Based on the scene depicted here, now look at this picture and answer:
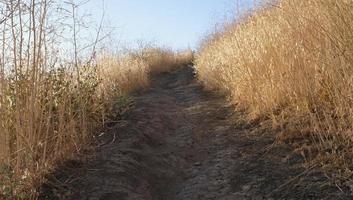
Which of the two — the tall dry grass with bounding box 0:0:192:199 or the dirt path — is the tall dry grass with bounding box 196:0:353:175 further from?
the tall dry grass with bounding box 0:0:192:199

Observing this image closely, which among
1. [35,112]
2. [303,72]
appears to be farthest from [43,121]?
[303,72]

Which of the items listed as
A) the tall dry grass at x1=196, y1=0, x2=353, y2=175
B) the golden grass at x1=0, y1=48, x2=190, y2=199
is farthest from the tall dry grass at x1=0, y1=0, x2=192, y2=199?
the tall dry grass at x1=196, y1=0, x2=353, y2=175

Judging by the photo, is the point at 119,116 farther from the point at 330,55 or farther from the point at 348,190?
the point at 348,190

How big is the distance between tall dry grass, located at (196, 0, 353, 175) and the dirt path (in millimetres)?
230

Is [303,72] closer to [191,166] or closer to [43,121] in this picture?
[191,166]

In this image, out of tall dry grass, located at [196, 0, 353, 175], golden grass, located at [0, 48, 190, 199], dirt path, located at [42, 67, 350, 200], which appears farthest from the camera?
tall dry grass, located at [196, 0, 353, 175]

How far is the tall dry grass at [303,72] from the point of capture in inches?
135

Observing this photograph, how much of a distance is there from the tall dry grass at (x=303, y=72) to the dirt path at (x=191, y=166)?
9.1 inches

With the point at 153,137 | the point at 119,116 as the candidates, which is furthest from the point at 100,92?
the point at 153,137

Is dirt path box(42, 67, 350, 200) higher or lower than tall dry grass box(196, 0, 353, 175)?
lower

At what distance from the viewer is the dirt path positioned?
330 cm

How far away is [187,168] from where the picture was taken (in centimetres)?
418

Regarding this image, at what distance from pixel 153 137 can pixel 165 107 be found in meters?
1.78

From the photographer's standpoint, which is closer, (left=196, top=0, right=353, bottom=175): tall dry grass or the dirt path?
the dirt path
